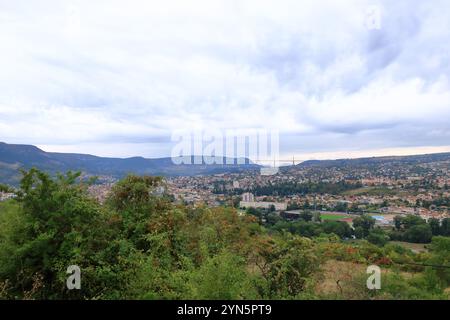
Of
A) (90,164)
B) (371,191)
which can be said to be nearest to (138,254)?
(90,164)

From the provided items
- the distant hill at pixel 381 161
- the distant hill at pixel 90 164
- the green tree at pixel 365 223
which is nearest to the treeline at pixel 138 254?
the distant hill at pixel 90 164

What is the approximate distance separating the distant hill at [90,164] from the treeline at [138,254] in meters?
15.5

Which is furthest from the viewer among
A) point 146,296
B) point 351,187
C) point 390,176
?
point 390,176

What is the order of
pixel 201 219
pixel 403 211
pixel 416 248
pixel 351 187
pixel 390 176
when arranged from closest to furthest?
pixel 201 219, pixel 416 248, pixel 403 211, pixel 351 187, pixel 390 176

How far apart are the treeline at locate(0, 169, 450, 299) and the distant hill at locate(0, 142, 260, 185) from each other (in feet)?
50.8

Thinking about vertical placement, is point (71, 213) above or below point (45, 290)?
Result: above

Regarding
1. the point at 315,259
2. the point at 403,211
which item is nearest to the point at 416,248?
the point at 403,211

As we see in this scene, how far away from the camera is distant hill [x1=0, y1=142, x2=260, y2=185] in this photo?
31.6 m

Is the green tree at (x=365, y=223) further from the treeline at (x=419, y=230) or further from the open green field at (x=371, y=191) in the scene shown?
the open green field at (x=371, y=191)

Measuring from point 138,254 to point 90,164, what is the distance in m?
37.0

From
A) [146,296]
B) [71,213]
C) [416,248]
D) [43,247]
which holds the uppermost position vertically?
[71,213]

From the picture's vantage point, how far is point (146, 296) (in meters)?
6.31

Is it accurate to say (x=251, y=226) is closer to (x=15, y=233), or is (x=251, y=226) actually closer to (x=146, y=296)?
(x=146, y=296)
